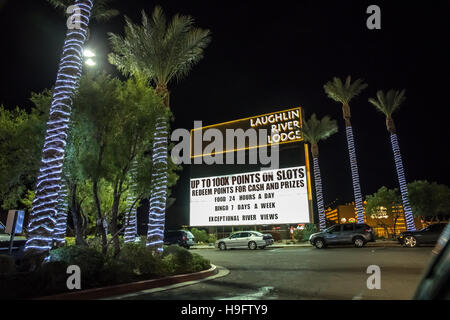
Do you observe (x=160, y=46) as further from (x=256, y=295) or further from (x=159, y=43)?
(x=256, y=295)

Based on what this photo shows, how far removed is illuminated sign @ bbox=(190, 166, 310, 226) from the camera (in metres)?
28.5

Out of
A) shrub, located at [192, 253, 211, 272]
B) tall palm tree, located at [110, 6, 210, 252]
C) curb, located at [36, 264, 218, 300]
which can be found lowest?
curb, located at [36, 264, 218, 300]

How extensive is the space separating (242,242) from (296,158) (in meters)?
10.1

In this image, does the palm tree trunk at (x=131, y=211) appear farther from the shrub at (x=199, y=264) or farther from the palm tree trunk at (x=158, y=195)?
the shrub at (x=199, y=264)

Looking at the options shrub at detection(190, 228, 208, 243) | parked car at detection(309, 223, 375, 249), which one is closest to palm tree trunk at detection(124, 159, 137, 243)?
parked car at detection(309, 223, 375, 249)

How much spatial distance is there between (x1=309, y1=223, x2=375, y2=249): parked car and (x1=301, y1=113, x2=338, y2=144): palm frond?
12.8 metres

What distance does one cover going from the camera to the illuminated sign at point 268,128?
1300 inches

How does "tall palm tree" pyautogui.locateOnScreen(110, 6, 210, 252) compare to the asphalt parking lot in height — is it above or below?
above

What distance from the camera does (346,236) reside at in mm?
21875

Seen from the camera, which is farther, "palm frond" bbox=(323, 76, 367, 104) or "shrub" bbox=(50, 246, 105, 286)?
"palm frond" bbox=(323, 76, 367, 104)

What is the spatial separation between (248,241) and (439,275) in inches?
980

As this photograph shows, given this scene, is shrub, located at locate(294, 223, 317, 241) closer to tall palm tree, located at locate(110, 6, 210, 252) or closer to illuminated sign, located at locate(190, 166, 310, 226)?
illuminated sign, located at locate(190, 166, 310, 226)

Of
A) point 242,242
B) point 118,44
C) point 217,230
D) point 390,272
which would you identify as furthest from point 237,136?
point 390,272

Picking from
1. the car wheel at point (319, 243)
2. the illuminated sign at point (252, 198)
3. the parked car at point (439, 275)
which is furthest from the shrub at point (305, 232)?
the parked car at point (439, 275)
